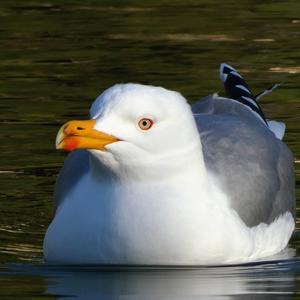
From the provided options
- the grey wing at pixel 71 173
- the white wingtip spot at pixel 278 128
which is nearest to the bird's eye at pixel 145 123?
the grey wing at pixel 71 173

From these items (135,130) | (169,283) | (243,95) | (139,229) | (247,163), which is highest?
(135,130)

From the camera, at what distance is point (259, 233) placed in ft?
33.3

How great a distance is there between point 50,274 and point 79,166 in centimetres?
73

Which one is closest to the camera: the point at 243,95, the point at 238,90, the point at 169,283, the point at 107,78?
the point at 169,283

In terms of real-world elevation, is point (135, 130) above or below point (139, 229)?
above

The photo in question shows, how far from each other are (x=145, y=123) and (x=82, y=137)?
1.36ft

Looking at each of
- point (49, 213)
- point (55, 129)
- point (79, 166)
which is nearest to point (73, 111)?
point (55, 129)

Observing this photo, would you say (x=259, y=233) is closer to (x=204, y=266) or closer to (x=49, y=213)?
(x=204, y=266)

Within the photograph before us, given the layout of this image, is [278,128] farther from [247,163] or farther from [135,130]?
[135,130]

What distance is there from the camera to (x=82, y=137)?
8.95 m

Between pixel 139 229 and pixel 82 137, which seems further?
pixel 139 229

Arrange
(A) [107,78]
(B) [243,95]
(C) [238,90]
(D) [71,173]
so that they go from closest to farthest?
(D) [71,173] < (B) [243,95] < (C) [238,90] < (A) [107,78]

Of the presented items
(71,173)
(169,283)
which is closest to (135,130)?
(169,283)

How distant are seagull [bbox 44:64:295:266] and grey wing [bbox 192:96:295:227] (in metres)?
0.01
